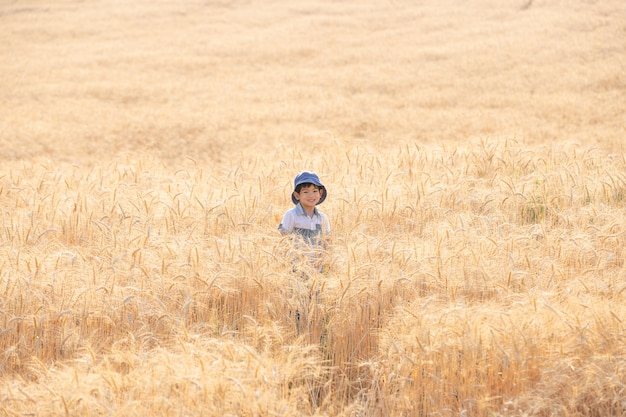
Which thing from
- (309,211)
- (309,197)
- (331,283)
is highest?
(309,197)

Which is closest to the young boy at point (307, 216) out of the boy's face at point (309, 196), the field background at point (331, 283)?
the boy's face at point (309, 196)

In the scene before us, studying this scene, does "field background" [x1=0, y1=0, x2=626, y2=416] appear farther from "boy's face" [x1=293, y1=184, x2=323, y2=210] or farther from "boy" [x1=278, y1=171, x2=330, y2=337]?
"boy's face" [x1=293, y1=184, x2=323, y2=210]

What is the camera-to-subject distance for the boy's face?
4211 millimetres

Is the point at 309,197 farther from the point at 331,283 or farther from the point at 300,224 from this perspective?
the point at 331,283

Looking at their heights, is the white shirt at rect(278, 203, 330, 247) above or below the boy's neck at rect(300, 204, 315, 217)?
below

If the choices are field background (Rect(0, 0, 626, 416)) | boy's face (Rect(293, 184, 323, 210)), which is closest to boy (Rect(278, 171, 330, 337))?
boy's face (Rect(293, 184, 323, 210))

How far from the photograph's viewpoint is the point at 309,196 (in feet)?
13.8

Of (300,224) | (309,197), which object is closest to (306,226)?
(300,224)

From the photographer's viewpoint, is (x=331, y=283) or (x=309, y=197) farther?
(x=309, y=197)

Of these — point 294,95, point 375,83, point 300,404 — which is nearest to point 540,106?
point 375,83

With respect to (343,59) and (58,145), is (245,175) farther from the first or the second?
(343,59)

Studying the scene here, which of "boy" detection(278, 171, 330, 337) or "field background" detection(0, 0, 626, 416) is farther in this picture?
"boy" detection(278, 171, 330, 337)

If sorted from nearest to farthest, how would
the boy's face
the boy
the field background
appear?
the field background, the boy, the boy's face

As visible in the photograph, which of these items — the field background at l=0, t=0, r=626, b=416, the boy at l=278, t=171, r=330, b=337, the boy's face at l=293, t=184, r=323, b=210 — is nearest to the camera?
the field background at l=0, t=0, r=626, b=416
